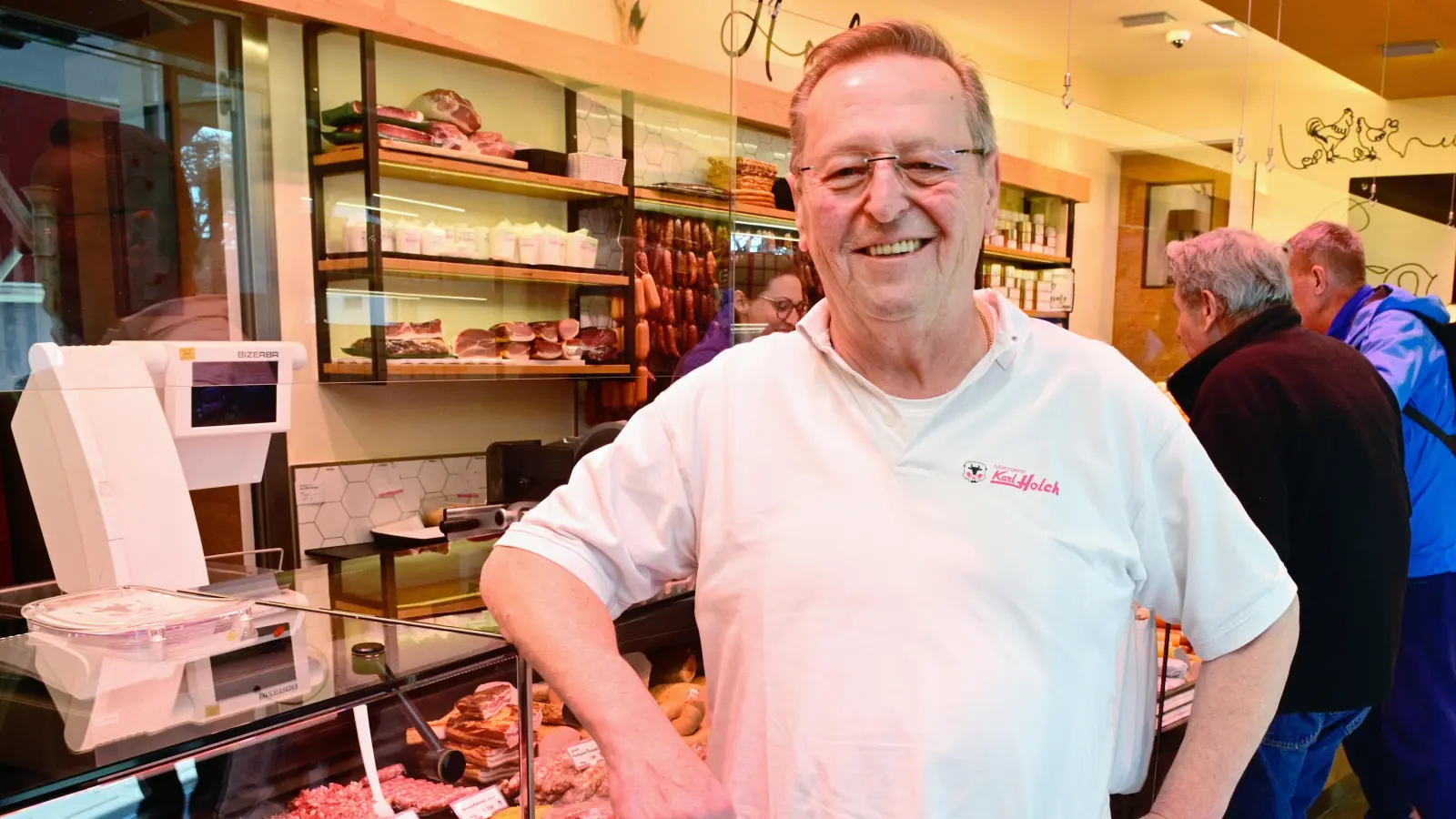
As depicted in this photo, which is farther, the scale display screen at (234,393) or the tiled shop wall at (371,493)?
the tiled shop wall at (371,493)

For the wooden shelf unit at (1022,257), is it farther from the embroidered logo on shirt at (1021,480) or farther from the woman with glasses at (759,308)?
the embroidered logo on shirt at (1021,480)

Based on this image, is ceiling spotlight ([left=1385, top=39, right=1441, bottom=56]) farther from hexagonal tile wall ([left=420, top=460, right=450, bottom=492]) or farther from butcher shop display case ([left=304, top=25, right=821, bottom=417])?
hexagonal tile wall ([left=420, top=460, right=450, bottom=492])

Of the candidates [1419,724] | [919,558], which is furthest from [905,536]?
[1419,724]

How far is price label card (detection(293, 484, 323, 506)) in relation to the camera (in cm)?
379

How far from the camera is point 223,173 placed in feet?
11.5

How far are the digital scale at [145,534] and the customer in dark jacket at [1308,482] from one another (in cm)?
197

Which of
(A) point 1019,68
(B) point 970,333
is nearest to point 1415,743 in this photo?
(B) point 970,333

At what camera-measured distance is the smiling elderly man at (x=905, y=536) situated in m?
1.10

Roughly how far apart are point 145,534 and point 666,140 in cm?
322

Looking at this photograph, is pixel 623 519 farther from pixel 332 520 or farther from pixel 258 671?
pixel 332 520

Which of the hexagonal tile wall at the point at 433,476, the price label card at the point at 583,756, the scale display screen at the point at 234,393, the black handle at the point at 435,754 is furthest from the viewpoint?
the hexagonal tile wall at the point at 433,476

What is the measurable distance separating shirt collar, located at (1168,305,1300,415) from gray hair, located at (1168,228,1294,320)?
0.12 ft

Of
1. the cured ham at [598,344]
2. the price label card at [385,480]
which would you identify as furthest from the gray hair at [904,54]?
the cured ham at [598,344]

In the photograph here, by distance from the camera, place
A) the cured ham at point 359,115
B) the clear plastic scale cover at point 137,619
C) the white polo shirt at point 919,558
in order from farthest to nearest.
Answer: the cured ham at point 359,115, the clear plastic scale cover at point 137,619, the white polo shirt at point 919,558
